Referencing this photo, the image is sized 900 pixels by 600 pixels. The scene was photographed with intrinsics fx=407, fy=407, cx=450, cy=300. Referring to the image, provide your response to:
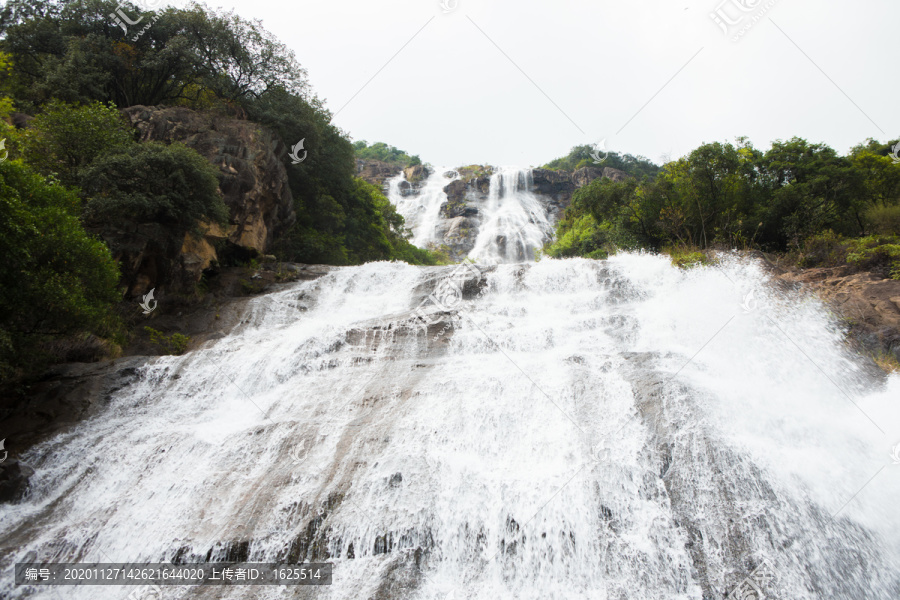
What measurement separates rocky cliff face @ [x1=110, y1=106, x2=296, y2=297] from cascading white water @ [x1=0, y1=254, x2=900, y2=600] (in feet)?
13.0

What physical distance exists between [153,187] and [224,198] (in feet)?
10.8

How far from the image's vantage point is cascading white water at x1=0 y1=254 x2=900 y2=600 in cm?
523

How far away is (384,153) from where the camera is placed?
6369cm

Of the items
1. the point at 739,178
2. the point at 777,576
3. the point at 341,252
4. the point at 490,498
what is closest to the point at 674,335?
the point at 777,576

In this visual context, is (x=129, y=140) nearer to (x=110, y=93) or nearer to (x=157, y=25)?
(x=110, y=93)

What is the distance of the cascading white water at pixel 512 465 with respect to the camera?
5.23 metres

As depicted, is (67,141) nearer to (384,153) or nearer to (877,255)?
(877,255)

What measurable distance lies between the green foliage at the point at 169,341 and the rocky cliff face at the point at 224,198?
1.47 metres

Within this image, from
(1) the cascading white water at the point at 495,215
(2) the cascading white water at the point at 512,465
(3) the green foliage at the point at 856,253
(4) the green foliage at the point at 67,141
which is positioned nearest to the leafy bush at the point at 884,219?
(3) the green foliage at the point at 856,253

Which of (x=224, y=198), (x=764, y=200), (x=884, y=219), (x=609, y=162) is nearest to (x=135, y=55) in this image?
(x=224, y=198)

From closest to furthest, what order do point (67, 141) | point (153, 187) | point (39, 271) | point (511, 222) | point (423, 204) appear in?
point (39, 271), point (67, 141), point (153, 187), point (511, 222), point (423, 204)

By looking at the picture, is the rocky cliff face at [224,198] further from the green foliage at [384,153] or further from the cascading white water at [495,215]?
the green foliage at [384,153]

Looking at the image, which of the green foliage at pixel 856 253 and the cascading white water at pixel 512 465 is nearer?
the cascading white water at pixel 512 465

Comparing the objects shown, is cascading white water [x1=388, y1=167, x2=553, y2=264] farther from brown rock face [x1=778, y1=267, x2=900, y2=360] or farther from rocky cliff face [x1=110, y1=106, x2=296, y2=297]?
brown rock face [x1=778, y1=267, x2=900, y2=360]
